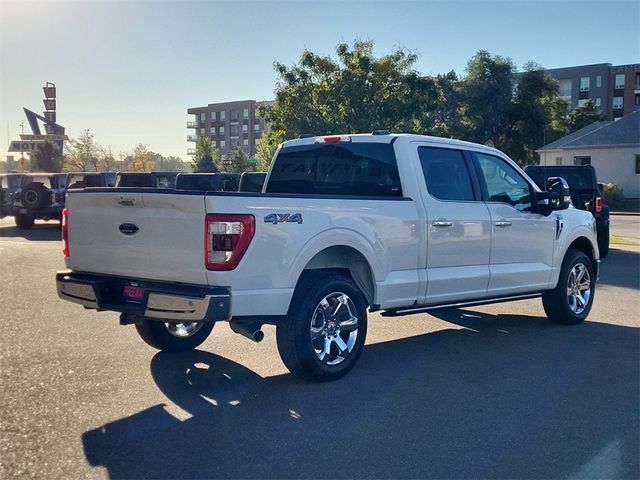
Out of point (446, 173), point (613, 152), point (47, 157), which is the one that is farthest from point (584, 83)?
point (446, 173)

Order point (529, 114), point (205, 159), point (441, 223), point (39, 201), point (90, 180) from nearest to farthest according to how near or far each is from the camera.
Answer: point (441, 223) < point (90, 180) < point (39, 201) < point (529, 114) < point (205, 159)

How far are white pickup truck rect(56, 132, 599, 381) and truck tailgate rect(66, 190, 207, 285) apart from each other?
12 mm

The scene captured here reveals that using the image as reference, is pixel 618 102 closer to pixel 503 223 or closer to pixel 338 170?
pixel 503 223

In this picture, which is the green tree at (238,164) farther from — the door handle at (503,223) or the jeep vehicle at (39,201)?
the door handle at (503,223)

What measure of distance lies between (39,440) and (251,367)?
2.23 metres

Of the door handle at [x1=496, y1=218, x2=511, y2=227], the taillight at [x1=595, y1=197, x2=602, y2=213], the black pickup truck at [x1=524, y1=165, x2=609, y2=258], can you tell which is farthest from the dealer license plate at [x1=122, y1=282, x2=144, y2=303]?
the taillight at [x1=595, y1=197, x2=602, y2=213]

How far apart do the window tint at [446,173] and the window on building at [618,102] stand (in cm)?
8394

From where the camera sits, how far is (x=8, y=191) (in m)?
28.7

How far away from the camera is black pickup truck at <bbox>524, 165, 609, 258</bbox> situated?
14.1 meters

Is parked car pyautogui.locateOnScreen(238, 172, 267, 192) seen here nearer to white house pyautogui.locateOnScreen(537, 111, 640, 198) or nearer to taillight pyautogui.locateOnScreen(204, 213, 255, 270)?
taillight pyautogui.locateOnScreen(204, 213, 255, 270)

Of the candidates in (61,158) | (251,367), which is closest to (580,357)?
(251,367)

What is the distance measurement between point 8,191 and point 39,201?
20.0 feet

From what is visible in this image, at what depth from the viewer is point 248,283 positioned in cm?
520

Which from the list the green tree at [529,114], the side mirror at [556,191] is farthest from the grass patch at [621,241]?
the green tree at [529,114]
